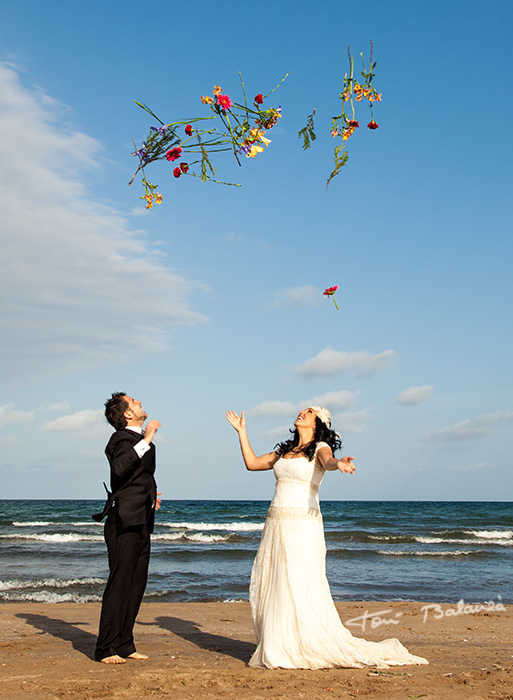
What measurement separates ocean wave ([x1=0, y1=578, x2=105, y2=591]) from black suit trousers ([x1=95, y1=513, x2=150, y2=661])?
7.70 meters

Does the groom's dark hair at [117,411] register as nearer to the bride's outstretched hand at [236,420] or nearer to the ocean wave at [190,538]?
the bride's outstretched hand at [236,420]

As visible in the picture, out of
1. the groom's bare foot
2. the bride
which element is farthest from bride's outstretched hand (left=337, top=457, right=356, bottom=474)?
the groom's bare foot

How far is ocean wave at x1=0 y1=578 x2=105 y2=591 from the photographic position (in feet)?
41.3

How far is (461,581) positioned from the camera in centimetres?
1395

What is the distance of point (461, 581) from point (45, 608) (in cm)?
870

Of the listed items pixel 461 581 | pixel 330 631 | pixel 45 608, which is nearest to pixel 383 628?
pixel 330 631

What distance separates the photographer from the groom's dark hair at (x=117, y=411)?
19.4 feet

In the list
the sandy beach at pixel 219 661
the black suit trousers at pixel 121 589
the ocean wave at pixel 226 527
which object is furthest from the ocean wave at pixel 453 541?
the black suit trousers at pixel 121 589

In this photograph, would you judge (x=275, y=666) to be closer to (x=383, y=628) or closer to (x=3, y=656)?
(x=3, y=656)

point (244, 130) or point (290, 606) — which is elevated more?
point (244, 130)

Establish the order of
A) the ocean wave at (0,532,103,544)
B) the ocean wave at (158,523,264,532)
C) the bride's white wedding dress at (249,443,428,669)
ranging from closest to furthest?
1. the bride's white wedding dress at (249,443,428,669)
2. the ocean wave at (0,532,103,544)
3. the ocean wave at (158,523,264,532)

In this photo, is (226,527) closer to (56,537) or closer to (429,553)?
(56,537)

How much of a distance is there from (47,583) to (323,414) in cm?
938

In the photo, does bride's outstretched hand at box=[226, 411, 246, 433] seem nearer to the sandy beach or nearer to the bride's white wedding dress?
the bride's white wedding dress
